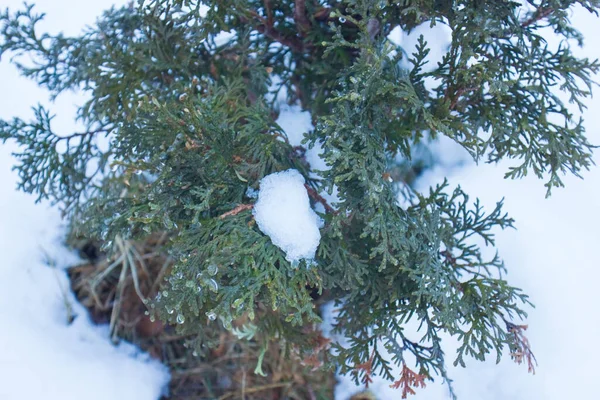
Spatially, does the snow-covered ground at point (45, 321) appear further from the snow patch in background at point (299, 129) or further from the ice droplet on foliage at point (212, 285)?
the ice droplet on foliage at point (212, 285)

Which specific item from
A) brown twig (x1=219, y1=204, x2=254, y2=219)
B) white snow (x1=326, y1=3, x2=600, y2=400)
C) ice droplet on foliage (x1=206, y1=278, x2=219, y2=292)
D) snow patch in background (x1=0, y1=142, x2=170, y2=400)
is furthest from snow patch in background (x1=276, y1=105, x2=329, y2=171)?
snow patch in background (x1=0, y1=142, x2=170, y2=400)

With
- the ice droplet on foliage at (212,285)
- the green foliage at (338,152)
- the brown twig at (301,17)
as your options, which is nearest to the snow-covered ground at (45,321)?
the green foliage at (338,152)

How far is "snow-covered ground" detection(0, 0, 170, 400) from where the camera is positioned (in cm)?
156

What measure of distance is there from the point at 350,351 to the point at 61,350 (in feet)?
3.39

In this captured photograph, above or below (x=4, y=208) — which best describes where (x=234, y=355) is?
below

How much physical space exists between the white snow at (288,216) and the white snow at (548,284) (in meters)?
0.69

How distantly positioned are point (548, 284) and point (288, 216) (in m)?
0.92

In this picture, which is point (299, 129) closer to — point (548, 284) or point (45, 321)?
point (548, 284)

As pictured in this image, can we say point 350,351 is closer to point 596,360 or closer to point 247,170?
point 247,170

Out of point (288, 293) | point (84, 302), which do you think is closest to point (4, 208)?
point (84, 302)

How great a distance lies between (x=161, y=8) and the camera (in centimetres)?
108

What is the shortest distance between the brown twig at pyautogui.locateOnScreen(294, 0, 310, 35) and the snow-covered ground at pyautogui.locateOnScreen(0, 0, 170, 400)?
69 cm

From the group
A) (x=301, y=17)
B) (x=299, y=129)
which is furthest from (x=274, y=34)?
(x=299, y=129)

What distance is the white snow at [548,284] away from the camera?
4.64 feet
